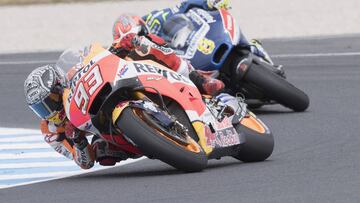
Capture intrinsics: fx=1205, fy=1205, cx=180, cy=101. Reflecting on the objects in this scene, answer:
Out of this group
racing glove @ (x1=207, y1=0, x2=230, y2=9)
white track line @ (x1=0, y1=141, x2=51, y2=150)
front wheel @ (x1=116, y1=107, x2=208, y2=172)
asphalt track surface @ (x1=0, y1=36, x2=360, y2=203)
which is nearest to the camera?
asphalt track surface @ (x1=0, y1=36, x2=360, y2=203)

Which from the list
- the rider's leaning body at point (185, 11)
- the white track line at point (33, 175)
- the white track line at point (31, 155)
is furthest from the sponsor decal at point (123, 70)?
the rider's leaning body at point (185, 11)

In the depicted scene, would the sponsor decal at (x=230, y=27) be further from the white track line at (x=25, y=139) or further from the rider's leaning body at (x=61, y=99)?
the rider's leaning body at (x=61, y=99)

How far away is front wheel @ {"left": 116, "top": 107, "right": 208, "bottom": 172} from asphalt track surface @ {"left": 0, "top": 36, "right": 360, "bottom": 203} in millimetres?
107

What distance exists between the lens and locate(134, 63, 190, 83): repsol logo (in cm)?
842

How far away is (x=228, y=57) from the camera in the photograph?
12.0 m

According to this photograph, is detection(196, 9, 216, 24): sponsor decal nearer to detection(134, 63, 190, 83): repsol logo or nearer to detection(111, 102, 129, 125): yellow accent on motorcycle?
detection(134, 63, 190, 83): repsol logo

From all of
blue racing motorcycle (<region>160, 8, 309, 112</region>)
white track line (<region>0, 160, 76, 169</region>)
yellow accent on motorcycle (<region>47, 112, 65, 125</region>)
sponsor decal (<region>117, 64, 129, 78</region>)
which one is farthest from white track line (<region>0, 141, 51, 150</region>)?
sponsor decal (<region>117, 64, 129, 78</region>)

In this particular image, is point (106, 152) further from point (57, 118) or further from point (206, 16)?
point (206, 16)

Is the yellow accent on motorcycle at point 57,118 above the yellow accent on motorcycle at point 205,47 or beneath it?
above

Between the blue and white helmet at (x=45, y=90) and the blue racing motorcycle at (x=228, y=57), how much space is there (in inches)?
133

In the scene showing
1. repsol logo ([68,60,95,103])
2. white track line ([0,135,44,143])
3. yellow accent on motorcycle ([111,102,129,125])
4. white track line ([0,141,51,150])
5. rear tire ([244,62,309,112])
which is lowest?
white track line ([0,135,44,143])

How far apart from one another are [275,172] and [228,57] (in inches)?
157

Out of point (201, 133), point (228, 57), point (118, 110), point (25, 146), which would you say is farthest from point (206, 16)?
point (118, 110)

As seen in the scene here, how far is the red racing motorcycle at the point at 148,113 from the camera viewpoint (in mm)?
7941
